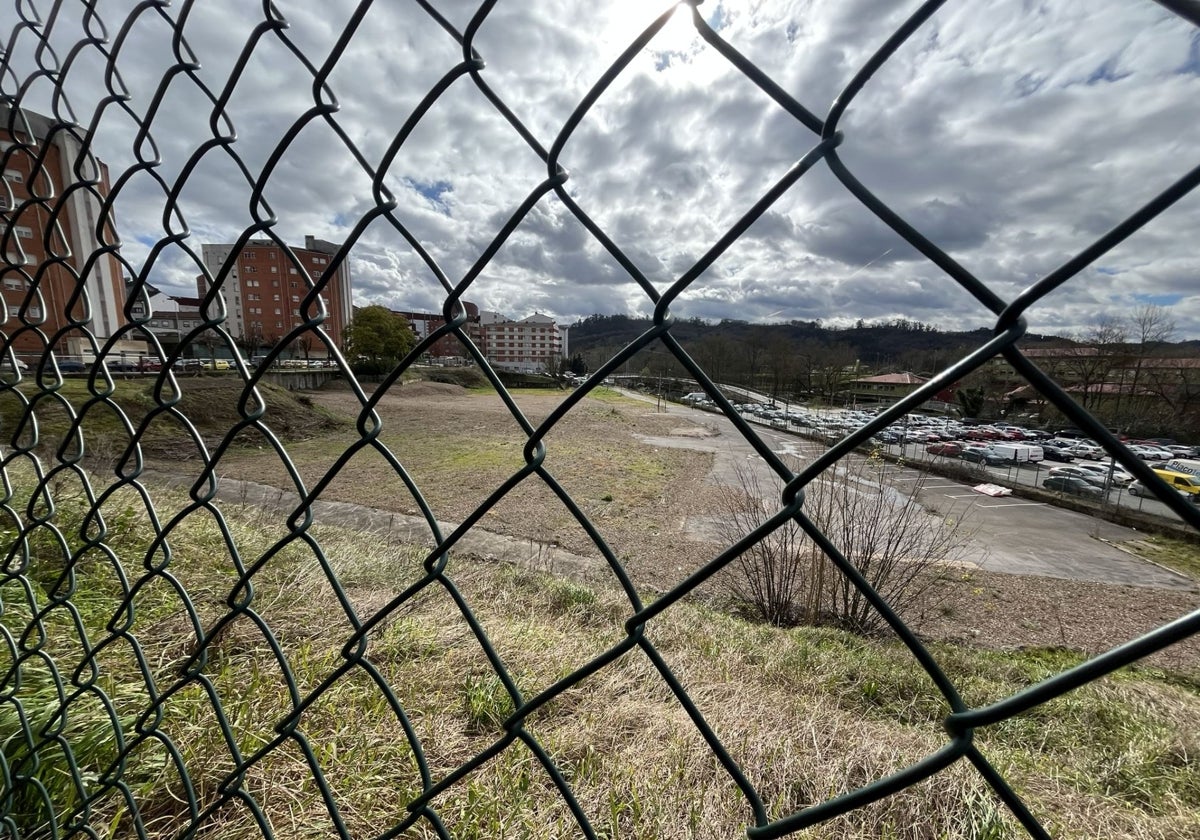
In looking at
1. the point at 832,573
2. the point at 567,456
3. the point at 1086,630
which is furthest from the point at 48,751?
the point at 567,456

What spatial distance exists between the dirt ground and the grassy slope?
0.77 meters

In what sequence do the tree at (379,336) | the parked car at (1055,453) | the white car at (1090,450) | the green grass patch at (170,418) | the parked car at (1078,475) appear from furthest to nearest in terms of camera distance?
the tree at (379,336) → the parked car at (1078,475) → the parked car at (1055,453) → the green grass patch at (170,418) → the white car at (1090,450)

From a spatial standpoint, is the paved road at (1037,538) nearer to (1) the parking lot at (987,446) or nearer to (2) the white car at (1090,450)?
(1) the parking lot at (987,446)

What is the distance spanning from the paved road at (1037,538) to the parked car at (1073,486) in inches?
25.2

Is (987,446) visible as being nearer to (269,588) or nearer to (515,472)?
(515,472)

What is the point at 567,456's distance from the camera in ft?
55.2

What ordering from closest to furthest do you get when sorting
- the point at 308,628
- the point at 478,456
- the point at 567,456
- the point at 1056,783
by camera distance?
the point at 1056,783 → the point at 308,628 → the point at 478,456 → the point at 567,456

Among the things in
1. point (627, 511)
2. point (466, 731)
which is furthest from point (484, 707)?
point (627, 511)

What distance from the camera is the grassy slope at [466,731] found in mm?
1237

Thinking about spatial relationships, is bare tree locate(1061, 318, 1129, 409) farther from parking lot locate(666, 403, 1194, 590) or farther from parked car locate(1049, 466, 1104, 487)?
parked car locate(1049, 466, 1104, 487)

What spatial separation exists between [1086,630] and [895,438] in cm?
651

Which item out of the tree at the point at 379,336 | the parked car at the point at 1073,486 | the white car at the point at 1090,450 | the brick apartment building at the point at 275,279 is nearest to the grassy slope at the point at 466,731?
the brick apartment building at the point at 275,279

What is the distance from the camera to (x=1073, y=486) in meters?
14.3

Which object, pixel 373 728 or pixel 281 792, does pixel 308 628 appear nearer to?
pixel 373 728
